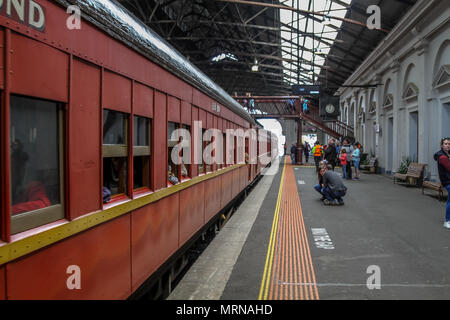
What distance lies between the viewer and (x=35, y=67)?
2027mm

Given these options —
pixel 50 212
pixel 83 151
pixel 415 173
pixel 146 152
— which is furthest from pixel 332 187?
pixel 50 212

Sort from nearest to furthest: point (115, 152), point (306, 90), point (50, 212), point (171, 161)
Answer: point (50, 212), point (115, 152), point (171, 161), point (306, 90)

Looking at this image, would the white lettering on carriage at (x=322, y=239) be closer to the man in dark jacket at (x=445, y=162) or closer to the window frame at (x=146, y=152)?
the man in dark jacket at (x=445, y=162)

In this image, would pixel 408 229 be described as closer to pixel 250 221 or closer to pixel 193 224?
pixel 250 221

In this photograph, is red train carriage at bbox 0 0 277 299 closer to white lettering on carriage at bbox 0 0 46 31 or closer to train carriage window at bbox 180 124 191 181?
white lettering on carriage at bbox 0 0 46 31

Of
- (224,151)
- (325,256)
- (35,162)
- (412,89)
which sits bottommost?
(325,256)

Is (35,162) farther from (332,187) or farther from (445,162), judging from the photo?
(332,187)

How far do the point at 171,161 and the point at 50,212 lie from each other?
7.70 feet


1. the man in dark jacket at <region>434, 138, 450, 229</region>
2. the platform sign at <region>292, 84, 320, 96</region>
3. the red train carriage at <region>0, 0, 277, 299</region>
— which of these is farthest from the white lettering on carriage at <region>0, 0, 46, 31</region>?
the platform sign at <region>292, 84, 320, 96</region>

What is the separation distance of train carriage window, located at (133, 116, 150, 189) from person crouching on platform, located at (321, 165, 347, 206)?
696 centimetres

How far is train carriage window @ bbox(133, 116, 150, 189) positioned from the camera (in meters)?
3.36

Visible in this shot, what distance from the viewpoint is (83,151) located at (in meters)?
2.51

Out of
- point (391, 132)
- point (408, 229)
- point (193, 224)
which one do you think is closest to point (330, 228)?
point (408, 229)
